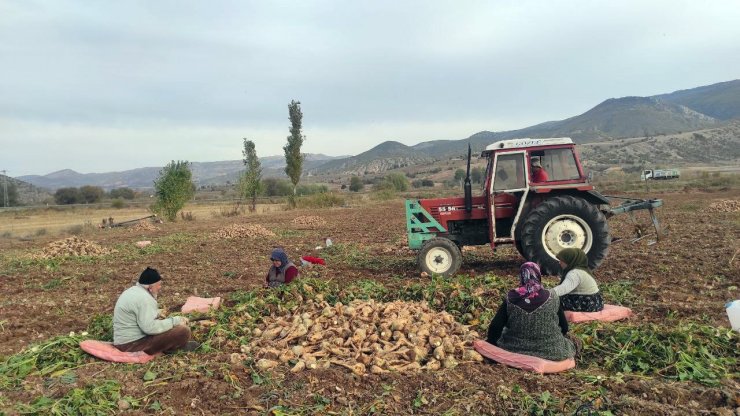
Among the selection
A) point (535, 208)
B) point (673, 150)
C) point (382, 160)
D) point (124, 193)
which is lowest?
point (124, 193)

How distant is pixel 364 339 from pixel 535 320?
196 centimetres

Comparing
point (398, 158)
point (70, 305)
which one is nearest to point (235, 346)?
point (70, 305)

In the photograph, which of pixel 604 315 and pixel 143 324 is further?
pixel 604 315

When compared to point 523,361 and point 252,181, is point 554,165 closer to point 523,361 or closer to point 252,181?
point 523,361

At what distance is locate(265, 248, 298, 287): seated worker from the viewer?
796 centimetres

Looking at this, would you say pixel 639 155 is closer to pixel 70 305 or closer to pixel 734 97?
pixel 70 305

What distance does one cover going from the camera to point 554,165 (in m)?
9.73

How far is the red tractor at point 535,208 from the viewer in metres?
9.43

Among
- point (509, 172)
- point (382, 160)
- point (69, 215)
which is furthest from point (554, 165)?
point (382, 160)

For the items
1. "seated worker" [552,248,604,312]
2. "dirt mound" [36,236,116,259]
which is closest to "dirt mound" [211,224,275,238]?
"dirt mound" [36,236,116,259]

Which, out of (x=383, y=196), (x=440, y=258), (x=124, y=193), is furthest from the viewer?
(x=124, y=193)

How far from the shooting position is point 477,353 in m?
5.51

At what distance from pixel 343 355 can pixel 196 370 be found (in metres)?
1.57

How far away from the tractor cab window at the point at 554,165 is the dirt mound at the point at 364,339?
4.08m
